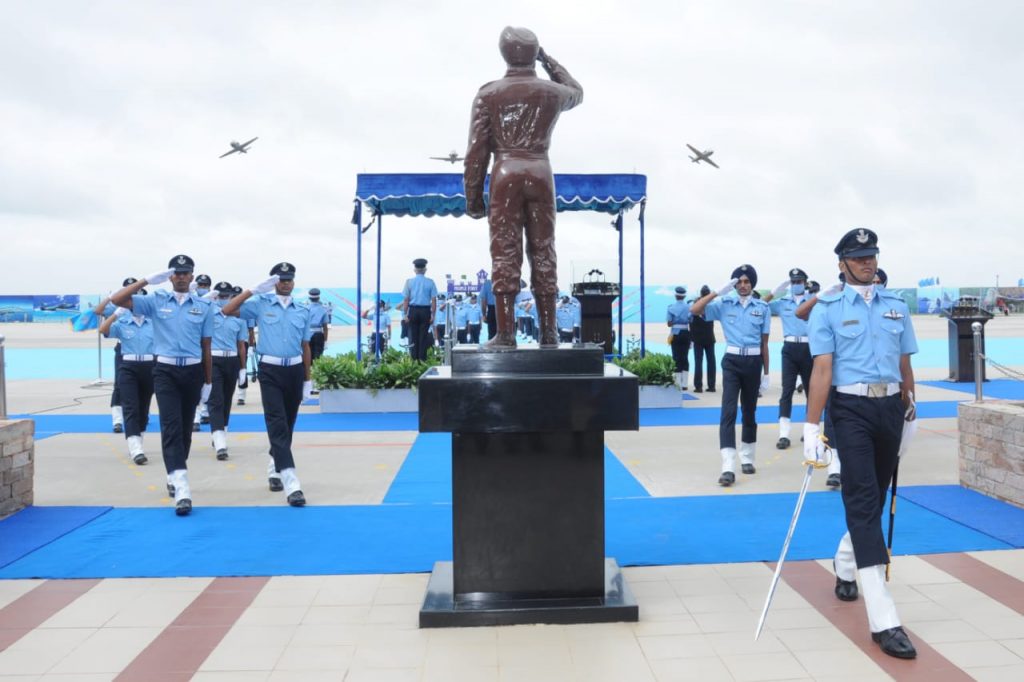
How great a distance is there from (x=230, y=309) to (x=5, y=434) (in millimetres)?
1775

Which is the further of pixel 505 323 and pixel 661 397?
pixel 661 397

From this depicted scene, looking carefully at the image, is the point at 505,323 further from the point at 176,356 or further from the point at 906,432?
the point at 176,356

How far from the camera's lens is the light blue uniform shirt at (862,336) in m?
3.48

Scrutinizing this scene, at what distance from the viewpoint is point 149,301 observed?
5.68m

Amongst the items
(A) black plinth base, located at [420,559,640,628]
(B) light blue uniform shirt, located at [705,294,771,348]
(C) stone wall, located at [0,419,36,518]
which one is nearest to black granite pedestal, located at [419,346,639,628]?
(A) black plinth base, located at [420,559,640,628]

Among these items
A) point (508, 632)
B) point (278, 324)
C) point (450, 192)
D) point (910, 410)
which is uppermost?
point (450, 192)

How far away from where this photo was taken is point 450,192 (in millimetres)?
10891

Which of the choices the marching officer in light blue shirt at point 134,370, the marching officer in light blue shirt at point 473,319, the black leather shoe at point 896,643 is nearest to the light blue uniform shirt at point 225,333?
the marching officer in light blue shirt at point 134,370

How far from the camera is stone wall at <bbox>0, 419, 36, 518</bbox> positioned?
17.6ft

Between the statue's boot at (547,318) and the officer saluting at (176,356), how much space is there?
9.94ft

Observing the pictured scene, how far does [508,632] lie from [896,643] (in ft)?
5.46

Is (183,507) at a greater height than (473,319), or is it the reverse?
(473,319)

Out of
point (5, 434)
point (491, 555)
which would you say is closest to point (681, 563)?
point (491, 555)

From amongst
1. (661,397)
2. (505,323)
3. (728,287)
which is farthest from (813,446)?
(661,397)
